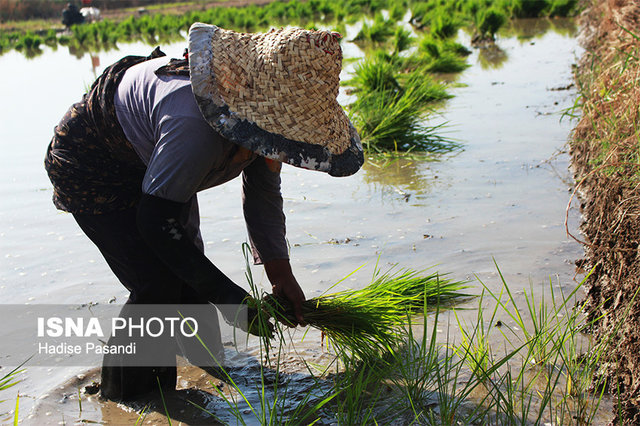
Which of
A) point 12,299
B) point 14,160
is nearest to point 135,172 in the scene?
point 12,299

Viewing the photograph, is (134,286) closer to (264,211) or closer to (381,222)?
(264,211)

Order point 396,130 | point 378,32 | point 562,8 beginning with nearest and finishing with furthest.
Result: point 396,130
point 378,32
point 562,8

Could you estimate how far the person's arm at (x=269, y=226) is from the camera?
2012 millimetres

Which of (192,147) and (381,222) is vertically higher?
(192,147)

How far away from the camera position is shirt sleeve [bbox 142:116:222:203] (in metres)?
1.62

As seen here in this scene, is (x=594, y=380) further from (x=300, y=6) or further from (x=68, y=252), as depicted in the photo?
(x=300, y=6)

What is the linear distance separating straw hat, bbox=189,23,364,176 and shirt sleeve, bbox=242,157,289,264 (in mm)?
359

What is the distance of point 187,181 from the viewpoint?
1643 mm

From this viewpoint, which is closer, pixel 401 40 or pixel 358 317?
pixel 358 317

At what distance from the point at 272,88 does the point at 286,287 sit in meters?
0.63

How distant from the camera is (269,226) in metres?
2.05

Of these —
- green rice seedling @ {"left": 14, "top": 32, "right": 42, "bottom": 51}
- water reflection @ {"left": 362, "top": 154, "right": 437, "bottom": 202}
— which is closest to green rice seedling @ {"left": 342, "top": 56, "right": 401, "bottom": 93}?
water reflection @ {"left": 362, "top": 154, "right": 437, "bottom": 202}

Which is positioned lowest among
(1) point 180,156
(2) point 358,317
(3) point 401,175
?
(3) point 401,175
